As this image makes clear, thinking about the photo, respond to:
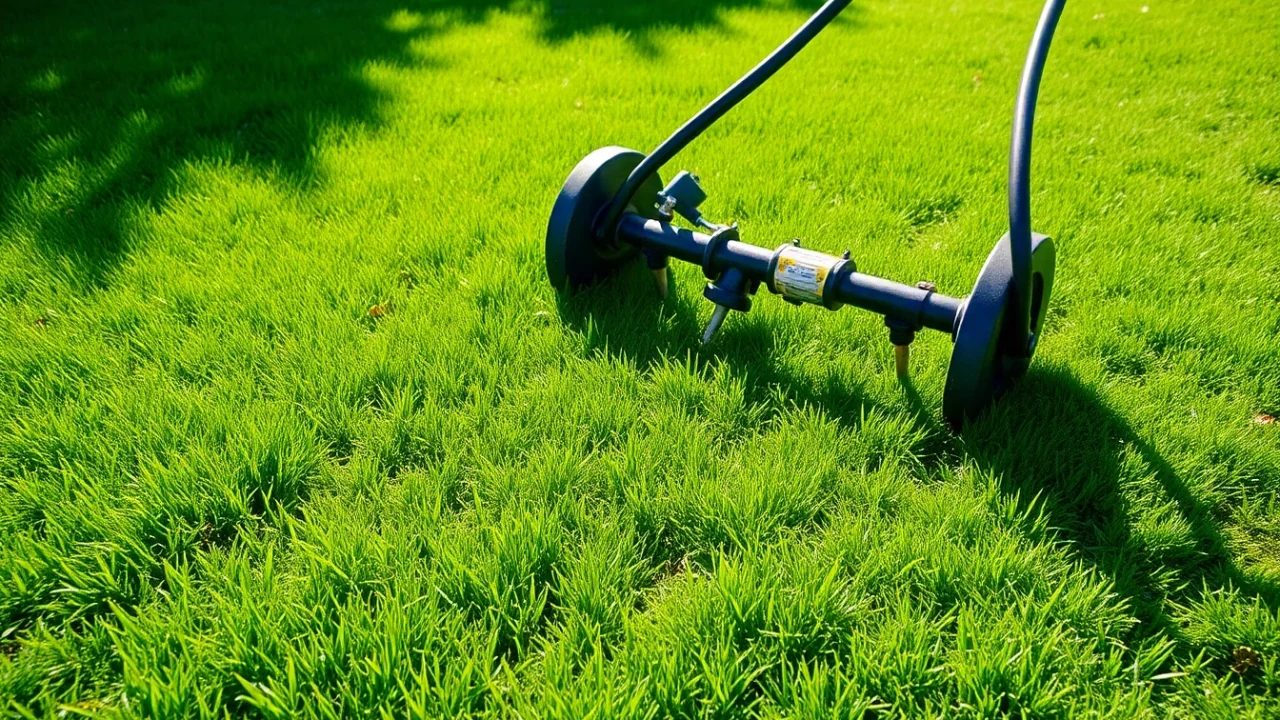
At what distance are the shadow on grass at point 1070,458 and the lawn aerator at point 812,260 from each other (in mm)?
109

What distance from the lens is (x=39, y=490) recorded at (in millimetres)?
1936

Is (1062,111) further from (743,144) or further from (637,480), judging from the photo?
(637,480)

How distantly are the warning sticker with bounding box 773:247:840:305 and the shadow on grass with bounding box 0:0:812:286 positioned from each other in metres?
2.31

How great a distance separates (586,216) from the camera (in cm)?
259

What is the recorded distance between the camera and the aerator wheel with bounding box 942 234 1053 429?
1.90 metres

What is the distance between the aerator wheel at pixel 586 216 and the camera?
8.35 feet

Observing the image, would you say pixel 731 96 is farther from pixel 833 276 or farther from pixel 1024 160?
pixel 1024 160

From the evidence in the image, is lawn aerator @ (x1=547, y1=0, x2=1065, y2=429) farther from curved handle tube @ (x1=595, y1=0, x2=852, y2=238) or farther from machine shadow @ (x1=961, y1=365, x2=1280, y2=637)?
machine shadow @ (x1=961, y1=365, x2=1280, y2=637)

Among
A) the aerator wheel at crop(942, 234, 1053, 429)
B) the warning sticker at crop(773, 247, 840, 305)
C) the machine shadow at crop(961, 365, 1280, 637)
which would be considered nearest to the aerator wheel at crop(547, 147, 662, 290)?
the warning sticker at crop(773, 247, 840, 305)

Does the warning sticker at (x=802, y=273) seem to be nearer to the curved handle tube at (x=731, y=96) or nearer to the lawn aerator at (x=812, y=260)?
the lawn aerator at (x=812, y=260)

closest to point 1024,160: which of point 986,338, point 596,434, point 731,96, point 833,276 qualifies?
point 986,338

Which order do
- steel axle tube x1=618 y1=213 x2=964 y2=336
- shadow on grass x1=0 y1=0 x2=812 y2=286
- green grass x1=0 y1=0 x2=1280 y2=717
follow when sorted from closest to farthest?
green grass x1=0 y1=0 x2=1280 y2=717, steel axle tube x1=618 y1=213 x2=964 y2=336, shadow on grass x1=0 y1=0 x2=812 y2=286

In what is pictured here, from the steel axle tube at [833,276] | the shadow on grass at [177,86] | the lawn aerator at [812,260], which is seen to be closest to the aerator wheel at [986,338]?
the lawn aerator at [812,260]

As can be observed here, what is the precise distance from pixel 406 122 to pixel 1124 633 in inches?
146
